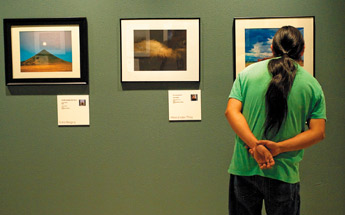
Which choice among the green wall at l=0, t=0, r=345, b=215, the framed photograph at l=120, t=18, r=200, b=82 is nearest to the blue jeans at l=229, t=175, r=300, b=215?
the green wall at l=0, t=0, r=345, b=215

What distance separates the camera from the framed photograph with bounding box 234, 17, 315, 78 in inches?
91.1

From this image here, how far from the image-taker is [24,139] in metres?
2.39

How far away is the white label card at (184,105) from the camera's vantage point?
7.68ft

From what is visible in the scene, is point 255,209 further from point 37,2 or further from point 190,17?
point 37,2

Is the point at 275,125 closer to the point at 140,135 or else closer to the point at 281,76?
the point at 281,76

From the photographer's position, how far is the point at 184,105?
2.35 meters

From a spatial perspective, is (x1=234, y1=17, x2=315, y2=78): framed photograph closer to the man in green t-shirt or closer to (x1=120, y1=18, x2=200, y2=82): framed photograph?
(x1=120, y1=18, x2=200, y2=82): framed photograph

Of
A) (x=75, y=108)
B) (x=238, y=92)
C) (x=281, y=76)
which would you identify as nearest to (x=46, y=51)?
(x=75, y=108)

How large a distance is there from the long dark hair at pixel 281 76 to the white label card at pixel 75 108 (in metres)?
1.46

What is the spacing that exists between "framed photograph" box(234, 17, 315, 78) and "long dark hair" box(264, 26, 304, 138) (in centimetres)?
88

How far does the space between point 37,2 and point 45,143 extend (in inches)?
43.1

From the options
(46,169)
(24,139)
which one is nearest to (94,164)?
(46,169)

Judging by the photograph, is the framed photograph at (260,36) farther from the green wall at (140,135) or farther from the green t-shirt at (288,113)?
the green t-shirt at (288,113)

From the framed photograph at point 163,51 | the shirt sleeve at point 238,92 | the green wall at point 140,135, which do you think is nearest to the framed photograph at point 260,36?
the green wall at point 140,135
